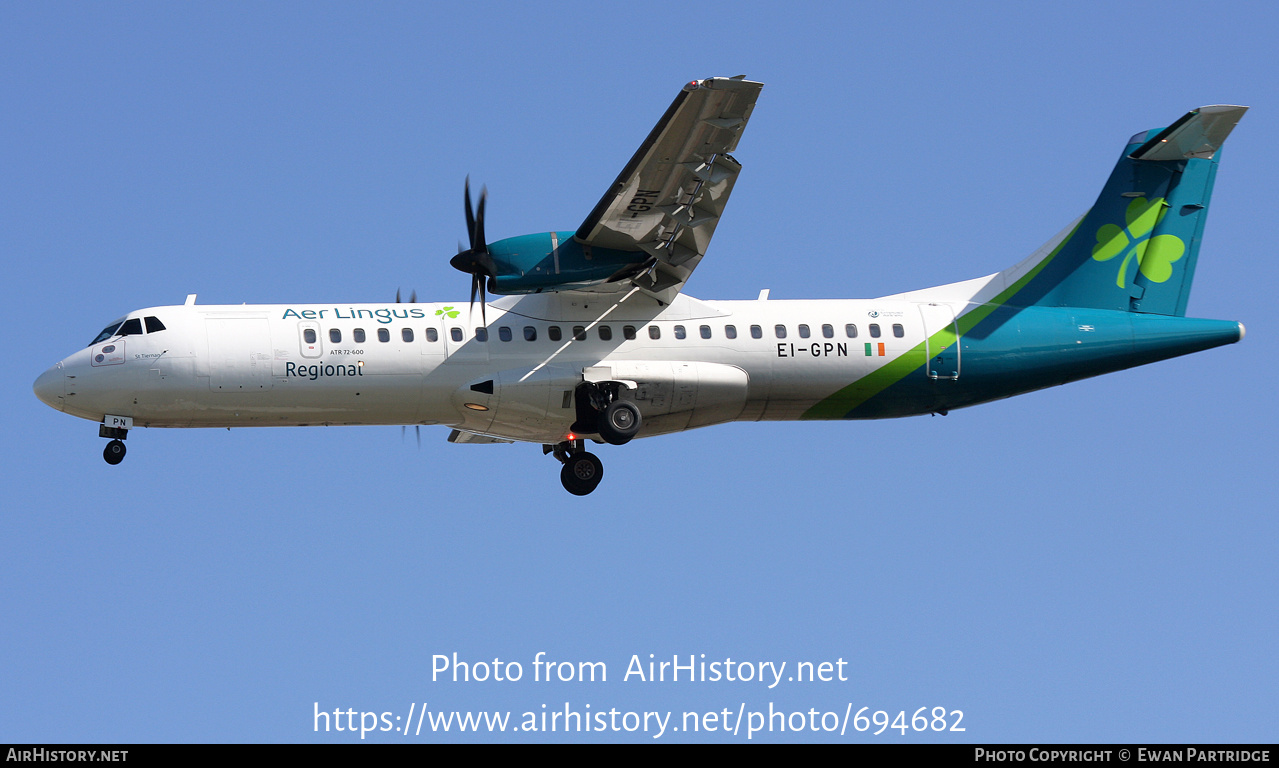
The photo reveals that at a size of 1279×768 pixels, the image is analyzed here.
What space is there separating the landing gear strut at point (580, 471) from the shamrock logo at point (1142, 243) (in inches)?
360

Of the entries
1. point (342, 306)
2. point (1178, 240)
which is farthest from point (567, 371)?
point (1178, 240)

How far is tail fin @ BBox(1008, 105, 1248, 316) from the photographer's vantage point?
25.7 meters

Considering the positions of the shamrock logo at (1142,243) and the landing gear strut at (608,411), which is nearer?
the landing gear strut at (608,411)

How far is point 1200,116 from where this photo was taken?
25.2 metres

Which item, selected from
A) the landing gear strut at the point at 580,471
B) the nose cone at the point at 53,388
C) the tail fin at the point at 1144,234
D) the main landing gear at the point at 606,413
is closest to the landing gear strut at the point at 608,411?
the main landing gear at the point at 606,413

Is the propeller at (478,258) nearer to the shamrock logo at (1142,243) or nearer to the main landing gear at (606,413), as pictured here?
the main landing gear at (606,413)

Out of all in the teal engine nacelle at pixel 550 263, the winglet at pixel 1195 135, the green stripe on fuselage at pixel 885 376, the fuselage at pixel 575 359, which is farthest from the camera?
the winglet at pixel 1195 135

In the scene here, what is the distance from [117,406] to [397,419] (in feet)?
13.4

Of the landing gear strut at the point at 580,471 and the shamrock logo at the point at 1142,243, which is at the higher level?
the shamrock logo at the point at 1142,243

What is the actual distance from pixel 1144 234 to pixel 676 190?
901cm

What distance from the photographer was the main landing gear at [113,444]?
22.8m

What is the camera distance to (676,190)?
22359mm

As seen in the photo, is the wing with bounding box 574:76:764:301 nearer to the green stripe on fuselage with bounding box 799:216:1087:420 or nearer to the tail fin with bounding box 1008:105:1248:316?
the green stripe on fuselage with bounding box 799:216:1087:420
